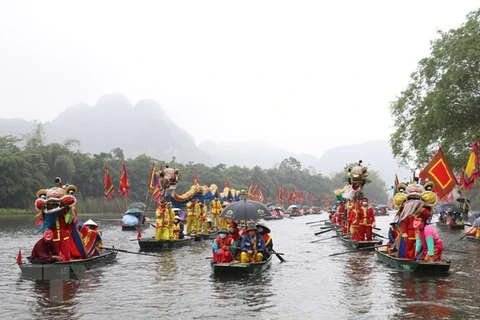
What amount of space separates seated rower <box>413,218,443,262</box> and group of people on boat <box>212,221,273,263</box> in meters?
5.03

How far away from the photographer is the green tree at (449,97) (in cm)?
3219

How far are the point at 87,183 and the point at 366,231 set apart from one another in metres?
60.9

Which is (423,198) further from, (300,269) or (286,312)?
(286,312)

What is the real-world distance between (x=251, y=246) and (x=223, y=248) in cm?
104

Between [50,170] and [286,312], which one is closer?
[286,312]

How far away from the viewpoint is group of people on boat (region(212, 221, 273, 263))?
1745cm

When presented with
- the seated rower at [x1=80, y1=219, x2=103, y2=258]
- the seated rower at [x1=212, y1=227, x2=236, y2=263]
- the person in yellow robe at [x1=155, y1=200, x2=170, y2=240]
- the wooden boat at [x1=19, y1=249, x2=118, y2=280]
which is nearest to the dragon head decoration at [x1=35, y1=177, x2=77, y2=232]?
the wooden boat at [x1=19, y1=249, x2=118, y2=280]

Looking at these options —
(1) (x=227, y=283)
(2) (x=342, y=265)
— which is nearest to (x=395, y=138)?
(2) (x=342, y=265)

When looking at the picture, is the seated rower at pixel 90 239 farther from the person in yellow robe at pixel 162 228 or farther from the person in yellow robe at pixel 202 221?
the person in yellow robe at pixel 202 221

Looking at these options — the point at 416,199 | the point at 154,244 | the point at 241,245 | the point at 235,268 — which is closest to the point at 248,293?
the point at 235,268

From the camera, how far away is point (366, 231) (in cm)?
2573

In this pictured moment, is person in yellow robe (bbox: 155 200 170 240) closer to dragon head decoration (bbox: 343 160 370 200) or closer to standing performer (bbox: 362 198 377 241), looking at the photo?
dragon head decoration (bbox: 343 160 370 200)

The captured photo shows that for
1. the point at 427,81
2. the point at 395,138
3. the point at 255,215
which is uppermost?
the point at 427,81

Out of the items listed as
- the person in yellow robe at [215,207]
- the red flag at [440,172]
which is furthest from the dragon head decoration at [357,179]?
the person in yellow robe at [215,207]
